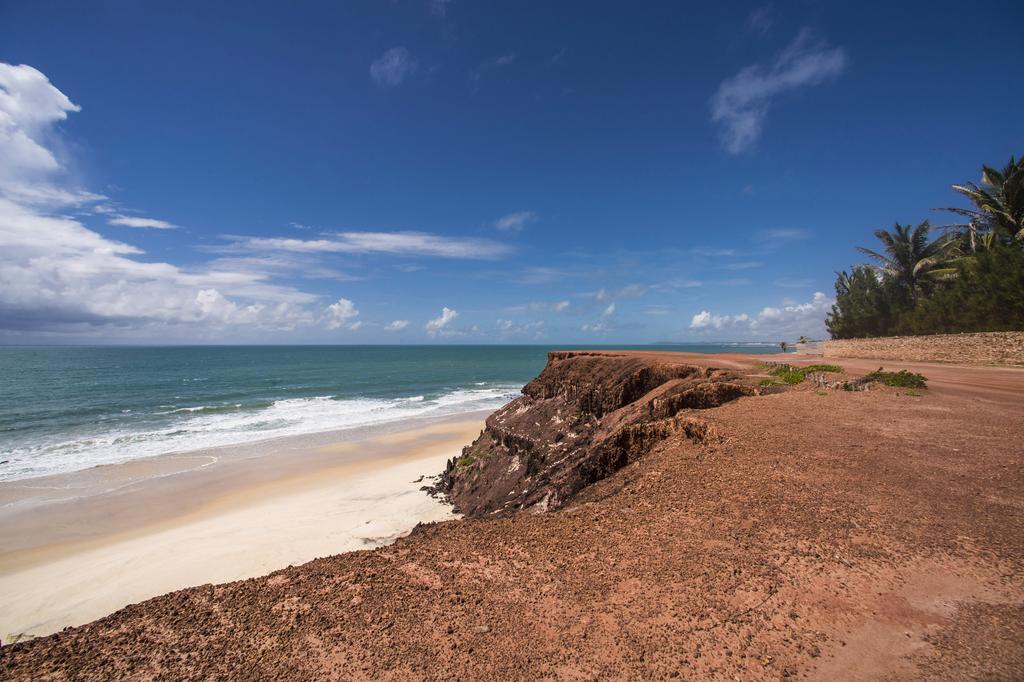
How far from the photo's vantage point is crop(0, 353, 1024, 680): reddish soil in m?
3.19

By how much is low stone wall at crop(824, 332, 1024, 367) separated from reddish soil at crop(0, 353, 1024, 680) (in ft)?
69.7

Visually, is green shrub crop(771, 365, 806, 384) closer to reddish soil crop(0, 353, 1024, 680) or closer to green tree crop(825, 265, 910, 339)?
reddish soil crop(0, 353, 1024, 680)

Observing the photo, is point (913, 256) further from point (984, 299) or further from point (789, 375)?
point (789, 375)

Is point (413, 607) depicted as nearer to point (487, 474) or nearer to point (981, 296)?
point (487, 474)

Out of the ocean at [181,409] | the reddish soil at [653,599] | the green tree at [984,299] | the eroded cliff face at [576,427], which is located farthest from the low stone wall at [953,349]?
the ocean at [181,409]

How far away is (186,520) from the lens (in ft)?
52.0

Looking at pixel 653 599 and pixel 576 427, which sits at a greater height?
pixel 653 599

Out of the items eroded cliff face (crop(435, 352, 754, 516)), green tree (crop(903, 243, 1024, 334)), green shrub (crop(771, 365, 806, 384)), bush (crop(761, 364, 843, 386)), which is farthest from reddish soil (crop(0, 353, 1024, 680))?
green tree (crop(903, 243, 1024, 334))

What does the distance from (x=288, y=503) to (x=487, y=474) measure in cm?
816

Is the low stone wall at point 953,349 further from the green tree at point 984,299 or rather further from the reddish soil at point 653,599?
the reddish soil at point 653,599

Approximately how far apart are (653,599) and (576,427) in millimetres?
11622

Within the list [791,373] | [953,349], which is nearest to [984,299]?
[953,349]

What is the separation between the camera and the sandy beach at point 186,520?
1114cm

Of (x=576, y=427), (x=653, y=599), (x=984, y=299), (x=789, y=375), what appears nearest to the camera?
(x=653, y=599)
